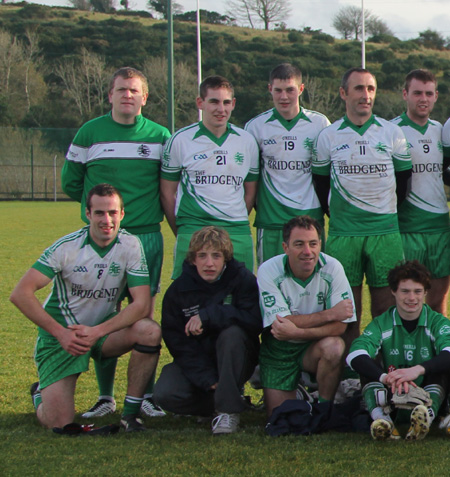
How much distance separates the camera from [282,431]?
13.0ft

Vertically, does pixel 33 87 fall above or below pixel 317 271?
above

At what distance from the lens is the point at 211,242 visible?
168 inches

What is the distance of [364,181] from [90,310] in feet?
6.38

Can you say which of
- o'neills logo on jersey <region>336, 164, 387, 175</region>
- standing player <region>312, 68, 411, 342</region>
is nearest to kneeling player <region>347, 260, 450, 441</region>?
standing player <region>312, 68, 411, 342</region>

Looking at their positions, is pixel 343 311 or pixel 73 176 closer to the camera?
pixel 343 311

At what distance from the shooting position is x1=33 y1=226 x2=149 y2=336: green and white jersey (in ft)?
14.5

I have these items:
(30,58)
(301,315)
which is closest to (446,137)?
(301,315)

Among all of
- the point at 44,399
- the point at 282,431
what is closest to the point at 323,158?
the point at 282,431

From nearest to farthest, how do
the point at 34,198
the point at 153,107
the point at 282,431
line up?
1. the point at 282,431
2. the point at 34,198
3. the point at 153,107

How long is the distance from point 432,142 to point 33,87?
45053 millimetres

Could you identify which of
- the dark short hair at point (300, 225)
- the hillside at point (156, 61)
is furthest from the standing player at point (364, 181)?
the hillside at point (156, 61)

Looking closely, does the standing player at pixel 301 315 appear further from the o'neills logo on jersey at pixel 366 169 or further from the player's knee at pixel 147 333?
the o'neills logo on jersey at pixel 366 169

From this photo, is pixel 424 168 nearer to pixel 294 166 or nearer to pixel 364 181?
pixel 364 181

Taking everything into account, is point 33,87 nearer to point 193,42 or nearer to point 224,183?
point 193,42
